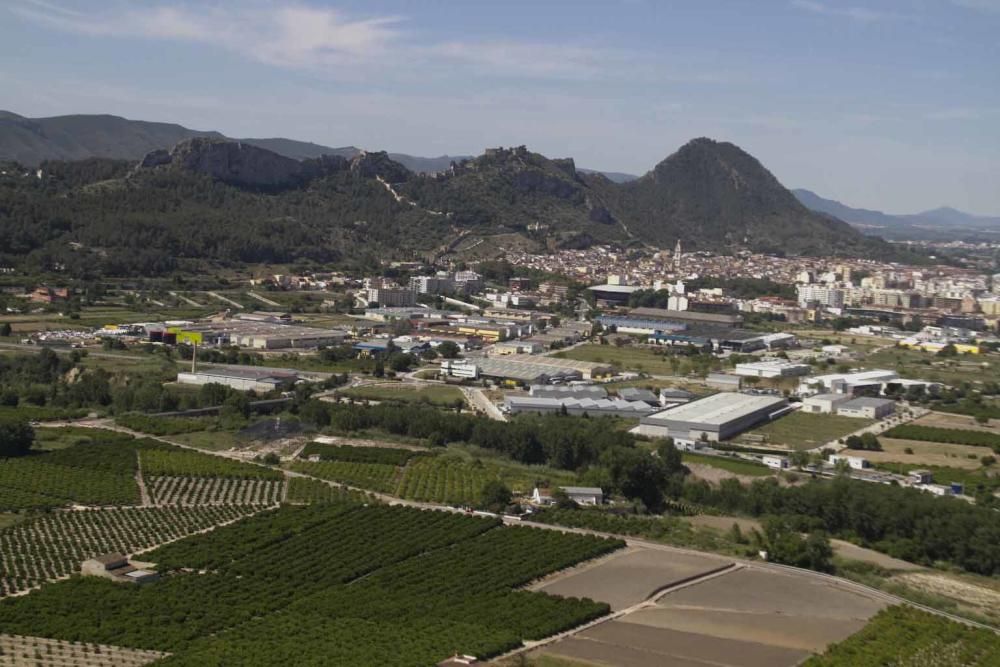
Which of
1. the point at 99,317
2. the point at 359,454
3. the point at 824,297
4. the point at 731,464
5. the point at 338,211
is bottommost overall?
the point at 359,454

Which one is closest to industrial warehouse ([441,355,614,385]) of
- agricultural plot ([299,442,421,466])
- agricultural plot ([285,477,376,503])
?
agricultural plot ([299,442,421,466])

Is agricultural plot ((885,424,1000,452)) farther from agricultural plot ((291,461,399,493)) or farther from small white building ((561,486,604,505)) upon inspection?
agricultural plot ((291,461,399,493))

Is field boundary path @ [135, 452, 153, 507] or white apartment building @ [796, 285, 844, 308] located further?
white apartment building @ [796, 285, 844, 308]

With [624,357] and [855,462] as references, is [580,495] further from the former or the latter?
[624,357]

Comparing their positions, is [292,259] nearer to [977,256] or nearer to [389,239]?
[389,239]

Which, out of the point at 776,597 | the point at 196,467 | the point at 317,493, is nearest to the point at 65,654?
the point at 317,493

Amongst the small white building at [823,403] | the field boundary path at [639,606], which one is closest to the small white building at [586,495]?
the field boundary path at [639,606]

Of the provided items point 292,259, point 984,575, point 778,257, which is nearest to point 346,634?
point 984,575
